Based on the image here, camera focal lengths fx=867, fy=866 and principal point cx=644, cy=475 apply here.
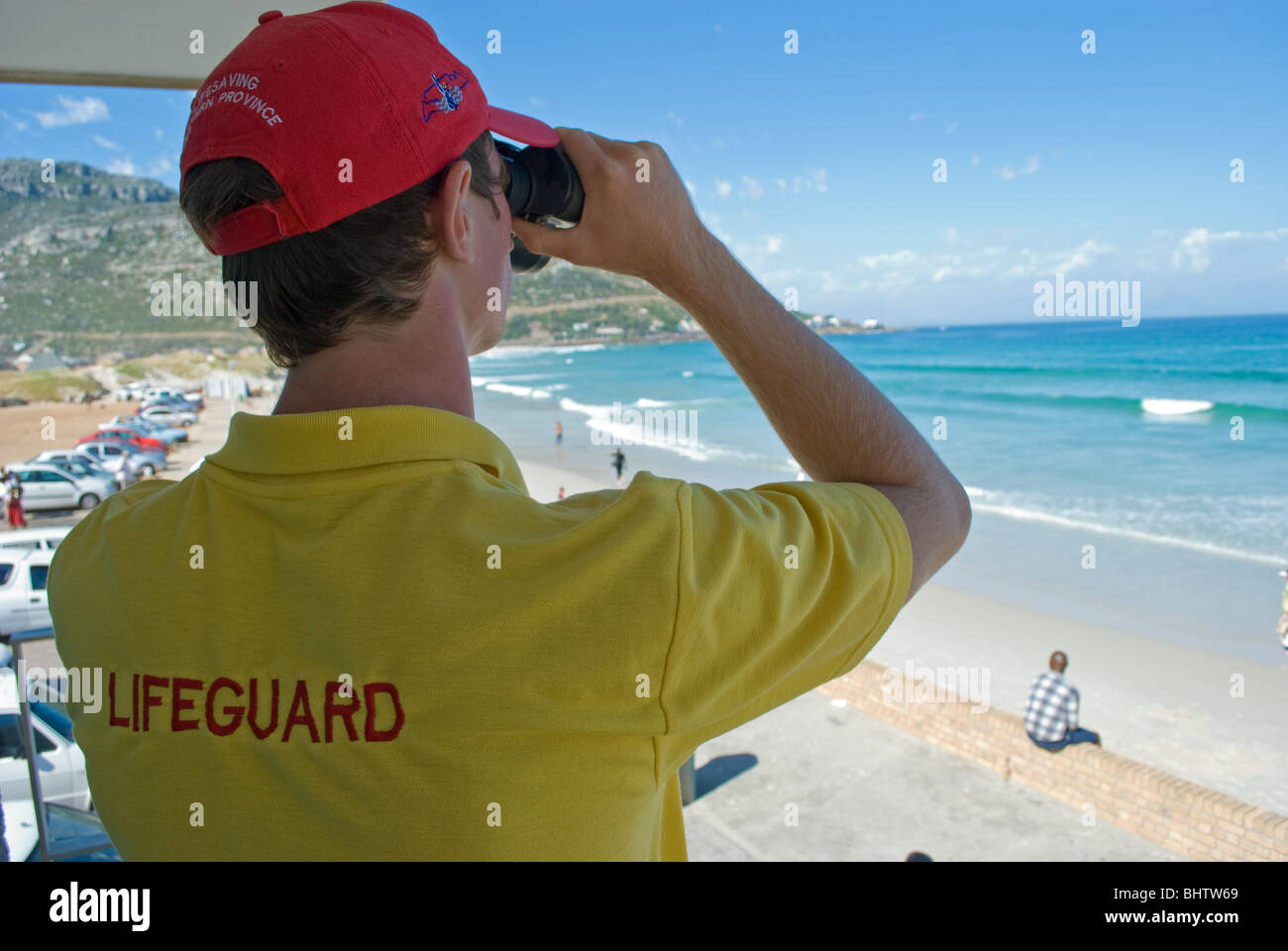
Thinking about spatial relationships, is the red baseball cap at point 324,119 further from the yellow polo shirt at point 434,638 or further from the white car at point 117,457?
the white car at point 117,457

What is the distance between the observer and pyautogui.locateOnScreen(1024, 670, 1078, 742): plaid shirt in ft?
17.9

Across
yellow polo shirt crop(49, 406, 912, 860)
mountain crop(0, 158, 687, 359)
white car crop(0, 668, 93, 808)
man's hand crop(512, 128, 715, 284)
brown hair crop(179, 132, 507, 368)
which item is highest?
mountain crop(0, 158, 687, 359)

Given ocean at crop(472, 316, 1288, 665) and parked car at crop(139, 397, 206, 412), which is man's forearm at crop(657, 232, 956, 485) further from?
parked car at crop(139, 397, 206, 412)

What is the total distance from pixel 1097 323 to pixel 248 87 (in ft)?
299

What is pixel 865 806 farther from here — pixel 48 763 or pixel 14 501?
pixel 14 501

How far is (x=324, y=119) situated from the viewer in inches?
24.3

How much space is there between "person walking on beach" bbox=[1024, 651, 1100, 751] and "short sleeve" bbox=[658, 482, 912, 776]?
5.35 m

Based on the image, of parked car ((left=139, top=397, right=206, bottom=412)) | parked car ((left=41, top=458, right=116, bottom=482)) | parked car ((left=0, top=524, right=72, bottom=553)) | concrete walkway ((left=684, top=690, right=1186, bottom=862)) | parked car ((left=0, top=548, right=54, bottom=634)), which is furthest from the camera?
parked car ((left=139, top=397, right=206, bottom=412))

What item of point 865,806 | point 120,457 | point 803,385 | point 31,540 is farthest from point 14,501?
point 803,385

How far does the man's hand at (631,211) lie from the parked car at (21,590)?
10305mm

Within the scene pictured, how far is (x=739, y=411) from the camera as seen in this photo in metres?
33.8

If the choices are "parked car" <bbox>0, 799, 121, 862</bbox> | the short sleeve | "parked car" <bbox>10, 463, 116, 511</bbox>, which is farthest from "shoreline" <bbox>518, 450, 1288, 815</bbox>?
"parked car" <bbox>10, 463, 116, 511</bbox>

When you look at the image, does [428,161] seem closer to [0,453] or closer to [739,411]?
[0,453]
